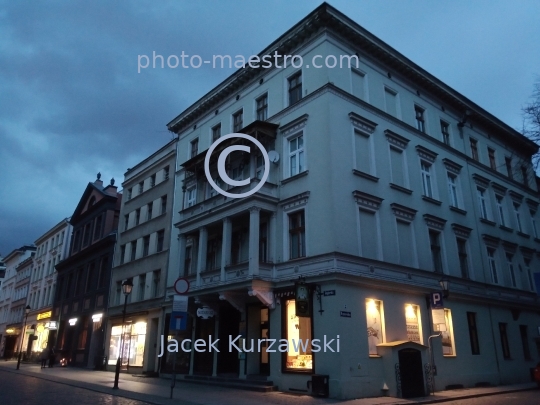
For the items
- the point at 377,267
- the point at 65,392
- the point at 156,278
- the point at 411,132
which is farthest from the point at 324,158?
the point at 156,278

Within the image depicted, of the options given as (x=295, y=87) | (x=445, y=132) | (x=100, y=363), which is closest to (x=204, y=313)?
(x=295, y=87)

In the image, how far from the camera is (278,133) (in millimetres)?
21594

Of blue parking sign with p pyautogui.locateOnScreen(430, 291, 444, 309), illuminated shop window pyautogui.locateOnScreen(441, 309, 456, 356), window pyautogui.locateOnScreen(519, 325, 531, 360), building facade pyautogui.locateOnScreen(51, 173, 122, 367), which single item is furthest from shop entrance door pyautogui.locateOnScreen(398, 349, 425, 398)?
building facade pyautogui.locateOnScreen(51, 173, 122, 367)

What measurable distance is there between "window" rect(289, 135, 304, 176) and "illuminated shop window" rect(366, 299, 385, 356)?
6.71 meters

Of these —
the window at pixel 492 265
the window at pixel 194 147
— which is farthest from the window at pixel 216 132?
the window at pixel 492 265

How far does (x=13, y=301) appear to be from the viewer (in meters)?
61.0

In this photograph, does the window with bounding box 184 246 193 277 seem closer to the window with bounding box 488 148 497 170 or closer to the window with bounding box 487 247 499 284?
the window with bounding box 487 247 499 284

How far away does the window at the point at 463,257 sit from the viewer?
23.4 meters

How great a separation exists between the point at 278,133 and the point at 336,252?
7.40 meters

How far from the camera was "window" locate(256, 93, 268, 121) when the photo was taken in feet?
76.9

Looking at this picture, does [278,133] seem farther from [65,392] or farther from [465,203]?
[65,392]

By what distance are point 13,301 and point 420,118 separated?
60.5 metres

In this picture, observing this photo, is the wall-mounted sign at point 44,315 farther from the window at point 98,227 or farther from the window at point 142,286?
the window at point 142,286

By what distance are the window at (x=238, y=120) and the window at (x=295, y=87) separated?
156 inches
